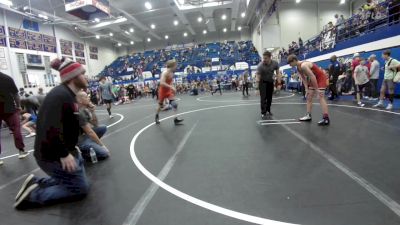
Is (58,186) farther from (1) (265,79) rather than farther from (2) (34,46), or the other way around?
(2) (34,46)

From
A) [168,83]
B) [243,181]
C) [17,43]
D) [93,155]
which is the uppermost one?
[17,43]

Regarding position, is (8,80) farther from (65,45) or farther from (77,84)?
(65,45)

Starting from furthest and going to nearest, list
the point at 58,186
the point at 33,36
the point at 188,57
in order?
1. the point at 188,57
2. the point at 33,36
3. the point at 58,186

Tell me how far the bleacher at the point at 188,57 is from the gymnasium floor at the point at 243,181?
24868mm

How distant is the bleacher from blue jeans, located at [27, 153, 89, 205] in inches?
1062

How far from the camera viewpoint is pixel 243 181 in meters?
3.02

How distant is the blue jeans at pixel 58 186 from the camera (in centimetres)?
275

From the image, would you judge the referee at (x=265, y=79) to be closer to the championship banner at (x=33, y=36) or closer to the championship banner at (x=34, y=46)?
the championship banner at (x=34, y=46)

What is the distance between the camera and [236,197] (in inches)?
104

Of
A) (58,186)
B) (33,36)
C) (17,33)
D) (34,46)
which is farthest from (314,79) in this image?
(33,36)

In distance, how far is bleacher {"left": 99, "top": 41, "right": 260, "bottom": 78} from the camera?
3055 cm

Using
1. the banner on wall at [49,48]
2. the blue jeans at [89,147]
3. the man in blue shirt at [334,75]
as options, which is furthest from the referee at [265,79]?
the banner on wall at [49,48]

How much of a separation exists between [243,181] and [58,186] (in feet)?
6.72

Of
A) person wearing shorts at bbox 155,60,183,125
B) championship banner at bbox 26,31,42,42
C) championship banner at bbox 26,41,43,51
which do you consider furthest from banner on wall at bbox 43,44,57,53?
person wearing shorts at bbox 155,60,183,125
